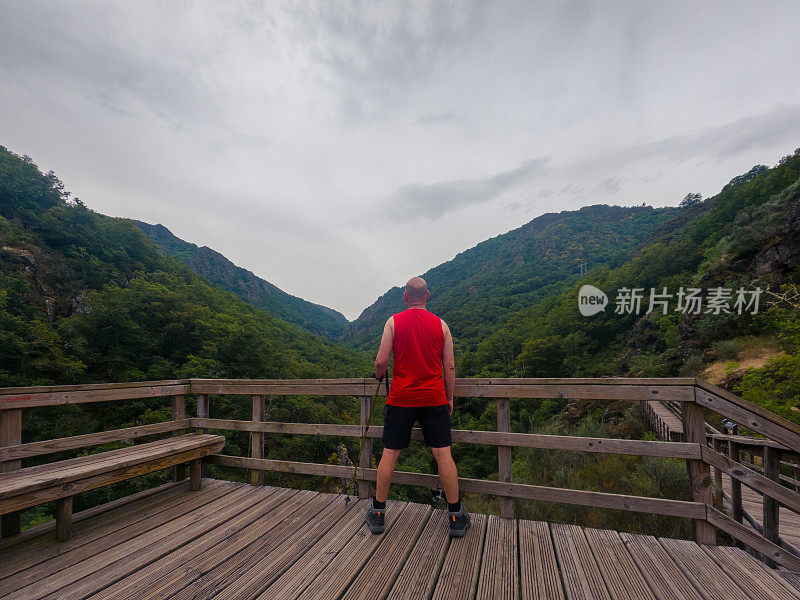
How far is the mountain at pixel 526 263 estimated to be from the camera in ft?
209

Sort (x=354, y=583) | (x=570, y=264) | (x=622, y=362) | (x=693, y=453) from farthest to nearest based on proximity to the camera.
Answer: (x=570, y=264) < (x=622, y=362) < (x=693, y=453) < (x=354, y=583)

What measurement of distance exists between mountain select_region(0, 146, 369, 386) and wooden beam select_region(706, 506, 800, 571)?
94.6ft

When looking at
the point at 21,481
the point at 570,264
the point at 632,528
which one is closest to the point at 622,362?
the point at 632,528

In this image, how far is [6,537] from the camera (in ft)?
7.09

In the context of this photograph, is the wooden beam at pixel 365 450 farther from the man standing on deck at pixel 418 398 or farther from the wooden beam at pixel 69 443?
the wooden beam at pixel 69 443

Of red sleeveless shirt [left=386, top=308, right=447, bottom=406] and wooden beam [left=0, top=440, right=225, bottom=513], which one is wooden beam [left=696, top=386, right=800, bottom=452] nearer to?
red sleeveless shirt [left=386, top=308, right=447, bottom=406]

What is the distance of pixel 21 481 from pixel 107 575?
0.86 meters

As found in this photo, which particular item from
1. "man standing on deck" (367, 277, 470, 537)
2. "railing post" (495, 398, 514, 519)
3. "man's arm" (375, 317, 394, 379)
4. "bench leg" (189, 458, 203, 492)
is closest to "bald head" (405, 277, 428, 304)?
"man standing on deck" (367, 277, 470, 537)

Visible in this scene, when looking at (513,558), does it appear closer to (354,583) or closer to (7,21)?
(354,583)

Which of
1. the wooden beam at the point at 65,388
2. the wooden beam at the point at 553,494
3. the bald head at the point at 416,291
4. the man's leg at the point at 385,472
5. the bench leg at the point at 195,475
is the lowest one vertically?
the bench leg at the point at 195,475

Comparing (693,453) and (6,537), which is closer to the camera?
(693,453)

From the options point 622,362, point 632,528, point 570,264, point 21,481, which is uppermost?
point 570,264

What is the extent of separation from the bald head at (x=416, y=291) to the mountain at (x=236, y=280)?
9962cm

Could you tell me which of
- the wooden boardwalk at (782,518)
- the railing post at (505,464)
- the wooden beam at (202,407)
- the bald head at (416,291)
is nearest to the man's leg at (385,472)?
the railing post at (505,464)
